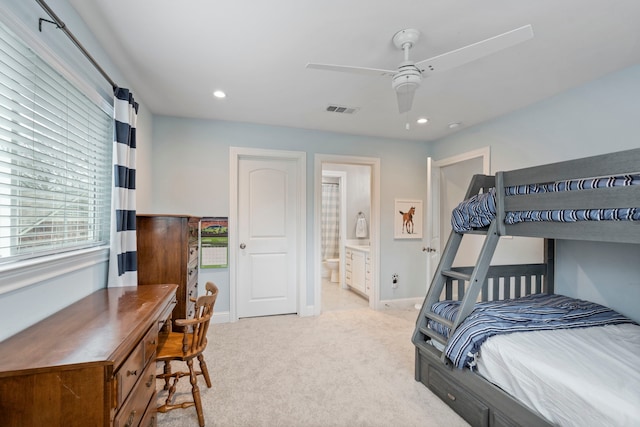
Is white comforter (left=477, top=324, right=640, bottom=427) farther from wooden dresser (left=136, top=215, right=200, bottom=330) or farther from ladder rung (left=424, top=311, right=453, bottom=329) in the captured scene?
wooden dresser (left=136, top=215, right=200, bottom=330)

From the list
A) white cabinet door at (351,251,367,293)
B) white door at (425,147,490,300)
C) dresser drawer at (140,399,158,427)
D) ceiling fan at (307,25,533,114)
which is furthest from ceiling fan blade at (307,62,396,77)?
white cabinet door at (351,251,367,293)

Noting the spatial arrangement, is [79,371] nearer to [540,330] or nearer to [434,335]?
[434,335]

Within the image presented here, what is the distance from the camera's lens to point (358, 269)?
15.8 feet

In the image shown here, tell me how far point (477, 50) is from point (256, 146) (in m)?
2.65

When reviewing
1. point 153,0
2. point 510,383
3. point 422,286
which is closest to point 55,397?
point 153,0

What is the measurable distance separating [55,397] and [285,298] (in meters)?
2.98

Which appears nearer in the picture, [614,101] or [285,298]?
[614,101]

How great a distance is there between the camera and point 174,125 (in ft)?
11.3

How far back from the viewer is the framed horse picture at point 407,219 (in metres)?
4.27

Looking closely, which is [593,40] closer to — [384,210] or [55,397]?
[384,210]

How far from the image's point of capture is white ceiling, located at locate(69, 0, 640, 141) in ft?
5.39

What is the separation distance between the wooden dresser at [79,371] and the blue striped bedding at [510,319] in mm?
1744

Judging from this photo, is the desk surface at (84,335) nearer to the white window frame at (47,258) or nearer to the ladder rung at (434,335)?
the white window frame at (47,258)

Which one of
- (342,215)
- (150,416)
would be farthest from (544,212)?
(342,215)
